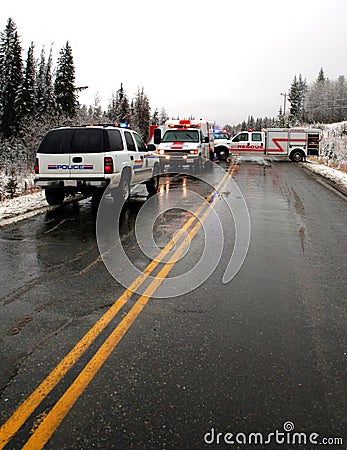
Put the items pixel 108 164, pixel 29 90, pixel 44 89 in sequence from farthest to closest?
1. pixel 44 89
2. pixel 29 90
3. pixel 108 164

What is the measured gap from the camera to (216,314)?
4672mm

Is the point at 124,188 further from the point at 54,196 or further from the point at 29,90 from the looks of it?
the point at 29,90

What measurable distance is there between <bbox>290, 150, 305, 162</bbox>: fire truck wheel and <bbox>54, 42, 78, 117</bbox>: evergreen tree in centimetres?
3941

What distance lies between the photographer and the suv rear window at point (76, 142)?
421 inches

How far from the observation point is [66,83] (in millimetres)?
64562

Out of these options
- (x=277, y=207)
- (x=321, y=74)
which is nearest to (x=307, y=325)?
(x=277, y=207)

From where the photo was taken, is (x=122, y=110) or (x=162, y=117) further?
(x=162, y=117)

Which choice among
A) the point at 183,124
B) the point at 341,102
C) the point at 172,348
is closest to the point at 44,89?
the point at 183,124

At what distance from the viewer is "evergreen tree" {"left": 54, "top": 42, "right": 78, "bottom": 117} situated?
211 ft

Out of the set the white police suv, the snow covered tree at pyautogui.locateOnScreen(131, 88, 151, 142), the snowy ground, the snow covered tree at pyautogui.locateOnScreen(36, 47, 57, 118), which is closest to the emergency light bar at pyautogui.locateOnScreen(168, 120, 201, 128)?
the snowy ground

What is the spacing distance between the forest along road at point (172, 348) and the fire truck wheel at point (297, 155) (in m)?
27.5

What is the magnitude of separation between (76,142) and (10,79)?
59.4 m

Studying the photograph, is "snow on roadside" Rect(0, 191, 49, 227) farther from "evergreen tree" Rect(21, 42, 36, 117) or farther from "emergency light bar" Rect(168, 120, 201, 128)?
"evergreen tree" Rect(21, 42, 36, 117)

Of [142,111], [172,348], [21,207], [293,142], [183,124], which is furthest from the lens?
[142,111]
